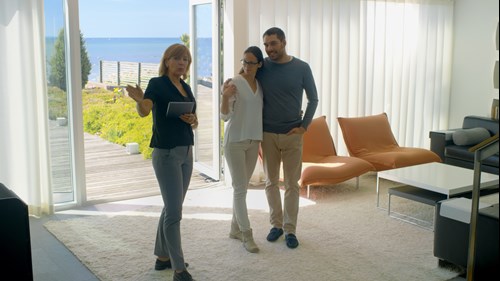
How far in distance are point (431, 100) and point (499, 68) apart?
5.94 m

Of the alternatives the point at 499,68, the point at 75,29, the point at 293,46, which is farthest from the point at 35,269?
the point at 293,46

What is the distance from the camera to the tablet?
3.14 meters

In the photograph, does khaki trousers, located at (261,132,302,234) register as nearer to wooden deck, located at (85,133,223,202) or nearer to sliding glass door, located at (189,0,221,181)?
wooden deck, located at (85,133,223,202)

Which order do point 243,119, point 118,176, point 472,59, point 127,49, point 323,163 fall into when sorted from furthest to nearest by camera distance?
point 127,49 → point 472,59 → point 118,176 → point 323,163 → point 243,119

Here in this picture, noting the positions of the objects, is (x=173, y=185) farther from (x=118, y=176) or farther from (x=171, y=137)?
(x=118, y=176)

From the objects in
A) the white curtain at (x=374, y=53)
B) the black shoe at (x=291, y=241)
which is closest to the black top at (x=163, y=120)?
the black shoe at (x=291, y=241)

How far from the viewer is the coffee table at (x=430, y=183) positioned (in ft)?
14.8

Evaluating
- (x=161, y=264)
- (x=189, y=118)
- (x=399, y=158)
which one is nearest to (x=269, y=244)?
(x=161, y=264)

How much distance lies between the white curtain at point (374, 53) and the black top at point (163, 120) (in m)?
2.70

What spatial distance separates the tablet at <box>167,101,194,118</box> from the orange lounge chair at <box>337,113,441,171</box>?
3.10 metres

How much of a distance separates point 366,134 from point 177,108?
3528mm

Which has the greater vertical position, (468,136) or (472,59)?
(472,59)

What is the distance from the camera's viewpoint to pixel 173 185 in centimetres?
318

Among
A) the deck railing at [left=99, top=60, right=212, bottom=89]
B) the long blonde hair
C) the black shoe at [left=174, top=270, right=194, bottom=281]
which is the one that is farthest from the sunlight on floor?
the deck railing at [left=99, top=60, right=212, bottom=89]
